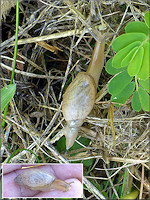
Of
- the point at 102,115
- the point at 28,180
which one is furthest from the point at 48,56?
the point at 28,180

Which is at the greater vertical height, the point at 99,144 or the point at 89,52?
the point at 89,52

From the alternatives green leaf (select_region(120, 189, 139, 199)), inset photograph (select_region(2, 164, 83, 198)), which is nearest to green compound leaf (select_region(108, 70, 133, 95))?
inset photograph (select_region(2, 164, 83, 198))

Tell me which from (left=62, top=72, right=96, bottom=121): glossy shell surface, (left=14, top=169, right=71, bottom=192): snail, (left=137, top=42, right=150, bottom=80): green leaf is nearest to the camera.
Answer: (left=137, top=42, right=150, bottom=80): green leaf

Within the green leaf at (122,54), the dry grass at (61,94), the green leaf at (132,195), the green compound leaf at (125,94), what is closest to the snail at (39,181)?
the dry grass at (61,94)

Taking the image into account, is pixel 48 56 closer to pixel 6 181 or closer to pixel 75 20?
pixel 75 20

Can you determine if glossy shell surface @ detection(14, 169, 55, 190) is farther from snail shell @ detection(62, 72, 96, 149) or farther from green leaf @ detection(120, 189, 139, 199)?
green leaf @ detection(120, 189, 139, 199)
